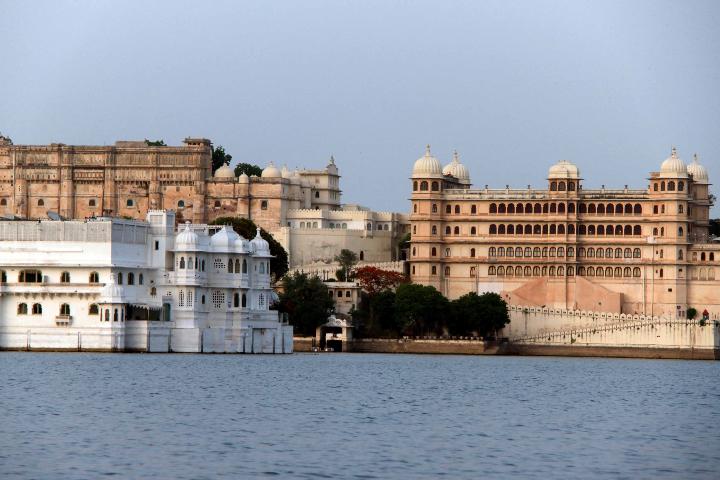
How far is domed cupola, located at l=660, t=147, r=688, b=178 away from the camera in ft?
341

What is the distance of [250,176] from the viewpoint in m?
118

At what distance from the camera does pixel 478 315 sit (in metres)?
95.5

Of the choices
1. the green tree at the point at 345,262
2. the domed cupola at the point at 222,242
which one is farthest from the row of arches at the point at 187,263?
the green tree at the point at 345,262

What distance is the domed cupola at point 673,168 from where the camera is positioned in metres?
104

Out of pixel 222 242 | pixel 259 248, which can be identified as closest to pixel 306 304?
pixel 259 248

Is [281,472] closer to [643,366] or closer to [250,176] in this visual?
[643,366]

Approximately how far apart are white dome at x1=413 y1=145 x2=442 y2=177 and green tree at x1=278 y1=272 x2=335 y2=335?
16.9 metres

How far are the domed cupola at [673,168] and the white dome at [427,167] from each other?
42.0 feet

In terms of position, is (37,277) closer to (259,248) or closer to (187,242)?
(187,242)

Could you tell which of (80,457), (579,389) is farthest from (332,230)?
(80,457)

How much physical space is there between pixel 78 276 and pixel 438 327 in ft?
87.5

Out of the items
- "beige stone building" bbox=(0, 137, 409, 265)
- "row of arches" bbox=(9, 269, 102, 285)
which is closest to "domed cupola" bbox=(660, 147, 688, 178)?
"beige stone building" bbox=(0, 137, 409, 265)

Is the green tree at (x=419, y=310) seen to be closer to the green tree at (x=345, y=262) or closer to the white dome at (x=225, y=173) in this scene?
the green tree at (x=345, y=262)

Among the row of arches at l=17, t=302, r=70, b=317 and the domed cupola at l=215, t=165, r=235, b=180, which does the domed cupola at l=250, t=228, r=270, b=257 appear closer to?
the row of arches at l=17, t=302, r=70, b=317
